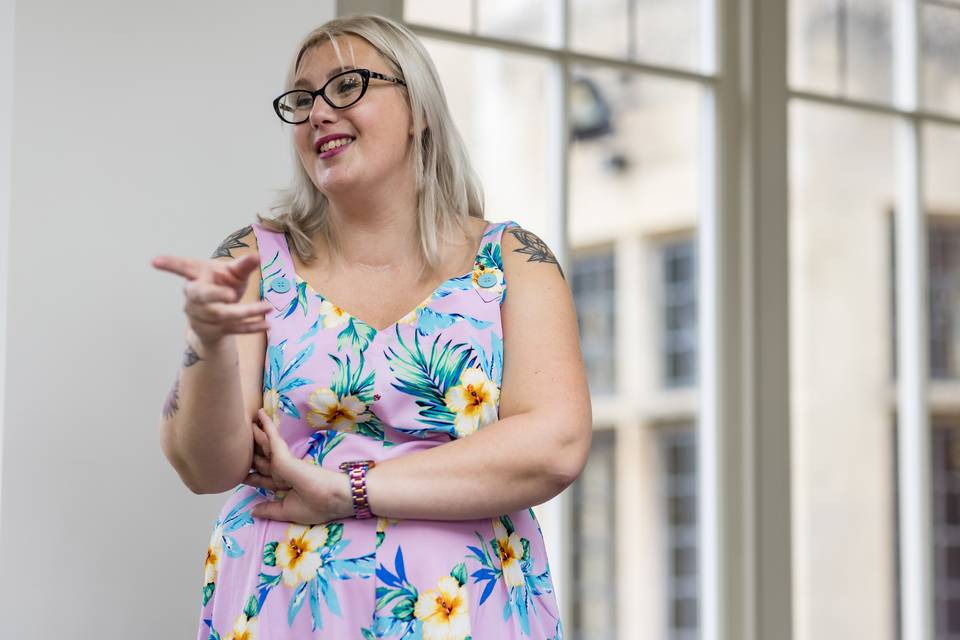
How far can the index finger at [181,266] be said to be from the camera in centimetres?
154

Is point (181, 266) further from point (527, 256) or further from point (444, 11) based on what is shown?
point (444, 11)

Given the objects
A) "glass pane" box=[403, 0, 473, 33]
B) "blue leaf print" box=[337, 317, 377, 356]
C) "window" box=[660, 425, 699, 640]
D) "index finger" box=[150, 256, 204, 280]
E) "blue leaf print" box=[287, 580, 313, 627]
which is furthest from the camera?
"window" box=[660, 425, 699, 640]

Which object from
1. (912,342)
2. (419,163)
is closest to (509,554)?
(419,163)

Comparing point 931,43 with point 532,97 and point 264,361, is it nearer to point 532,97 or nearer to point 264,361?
point 264,361

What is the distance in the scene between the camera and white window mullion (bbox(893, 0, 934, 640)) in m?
3.75

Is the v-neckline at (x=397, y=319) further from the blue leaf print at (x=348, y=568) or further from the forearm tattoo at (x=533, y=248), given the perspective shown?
the blue leaf print at (x=348, y=568)

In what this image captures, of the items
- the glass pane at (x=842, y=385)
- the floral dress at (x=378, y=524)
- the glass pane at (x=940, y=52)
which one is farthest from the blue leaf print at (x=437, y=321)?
the glass pane at (x=842, y=385)

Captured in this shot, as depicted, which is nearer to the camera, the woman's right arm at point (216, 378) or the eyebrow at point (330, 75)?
the woman's right arm at point (216, 378)

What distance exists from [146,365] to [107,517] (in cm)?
29

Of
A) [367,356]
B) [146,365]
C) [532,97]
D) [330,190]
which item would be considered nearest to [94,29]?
[146,365]

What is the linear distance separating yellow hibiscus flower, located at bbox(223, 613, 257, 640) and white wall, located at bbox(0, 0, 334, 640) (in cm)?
66

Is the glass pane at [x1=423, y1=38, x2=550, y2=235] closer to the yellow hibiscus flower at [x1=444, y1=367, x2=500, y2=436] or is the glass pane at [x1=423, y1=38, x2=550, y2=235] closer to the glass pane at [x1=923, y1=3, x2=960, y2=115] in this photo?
the glass pane at [x1=923, y1=3, x2=960, y2=115]

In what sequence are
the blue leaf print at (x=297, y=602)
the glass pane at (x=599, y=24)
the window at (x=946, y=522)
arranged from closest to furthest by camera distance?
1. the blue leaf print at (x=297, y=602)
2. the window at (x=946, y=522)
3. the glass pane at (x=599, y=24)

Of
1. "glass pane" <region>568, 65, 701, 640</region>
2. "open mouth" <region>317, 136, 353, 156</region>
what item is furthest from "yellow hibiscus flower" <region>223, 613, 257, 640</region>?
"glass pane" <region>568, 65, 701, 640</region>
